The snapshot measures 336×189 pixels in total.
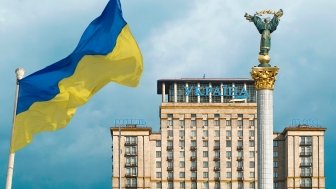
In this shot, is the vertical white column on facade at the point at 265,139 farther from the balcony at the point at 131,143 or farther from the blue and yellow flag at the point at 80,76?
the balcony at the point at 131,143

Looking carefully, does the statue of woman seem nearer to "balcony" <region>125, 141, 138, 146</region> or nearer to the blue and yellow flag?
the blue and yellow flag

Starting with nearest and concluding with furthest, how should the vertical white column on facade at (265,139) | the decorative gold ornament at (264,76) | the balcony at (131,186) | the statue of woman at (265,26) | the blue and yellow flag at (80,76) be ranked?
the blue and yellow flag at (80,76) < the vertical white column on facade at (265,139) < the decorative gold ornament at (264,76) < the statue of woman at (265,26) < the balcony at (131,186)

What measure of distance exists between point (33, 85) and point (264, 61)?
48383 millimetres

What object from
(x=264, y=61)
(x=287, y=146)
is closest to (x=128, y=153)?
(x=287, y=146)

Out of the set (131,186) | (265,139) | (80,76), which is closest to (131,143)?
(131,186)

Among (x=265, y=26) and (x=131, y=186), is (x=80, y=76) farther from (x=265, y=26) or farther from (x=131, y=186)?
(x=131, y=186)

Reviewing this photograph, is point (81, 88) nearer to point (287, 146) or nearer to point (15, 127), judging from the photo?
point (15, 127)

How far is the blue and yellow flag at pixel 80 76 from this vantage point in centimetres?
3497

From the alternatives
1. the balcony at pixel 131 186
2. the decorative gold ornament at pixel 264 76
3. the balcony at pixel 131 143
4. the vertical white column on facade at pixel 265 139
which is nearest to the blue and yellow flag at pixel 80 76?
the vertical white column on facade at pixel 265 139

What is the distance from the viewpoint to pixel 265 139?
7906cm

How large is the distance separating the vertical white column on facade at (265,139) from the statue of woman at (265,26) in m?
4.37

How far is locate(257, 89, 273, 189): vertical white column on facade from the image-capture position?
79062mm

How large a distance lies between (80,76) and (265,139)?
148ft

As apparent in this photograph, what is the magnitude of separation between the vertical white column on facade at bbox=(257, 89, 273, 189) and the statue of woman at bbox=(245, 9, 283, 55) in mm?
4371
